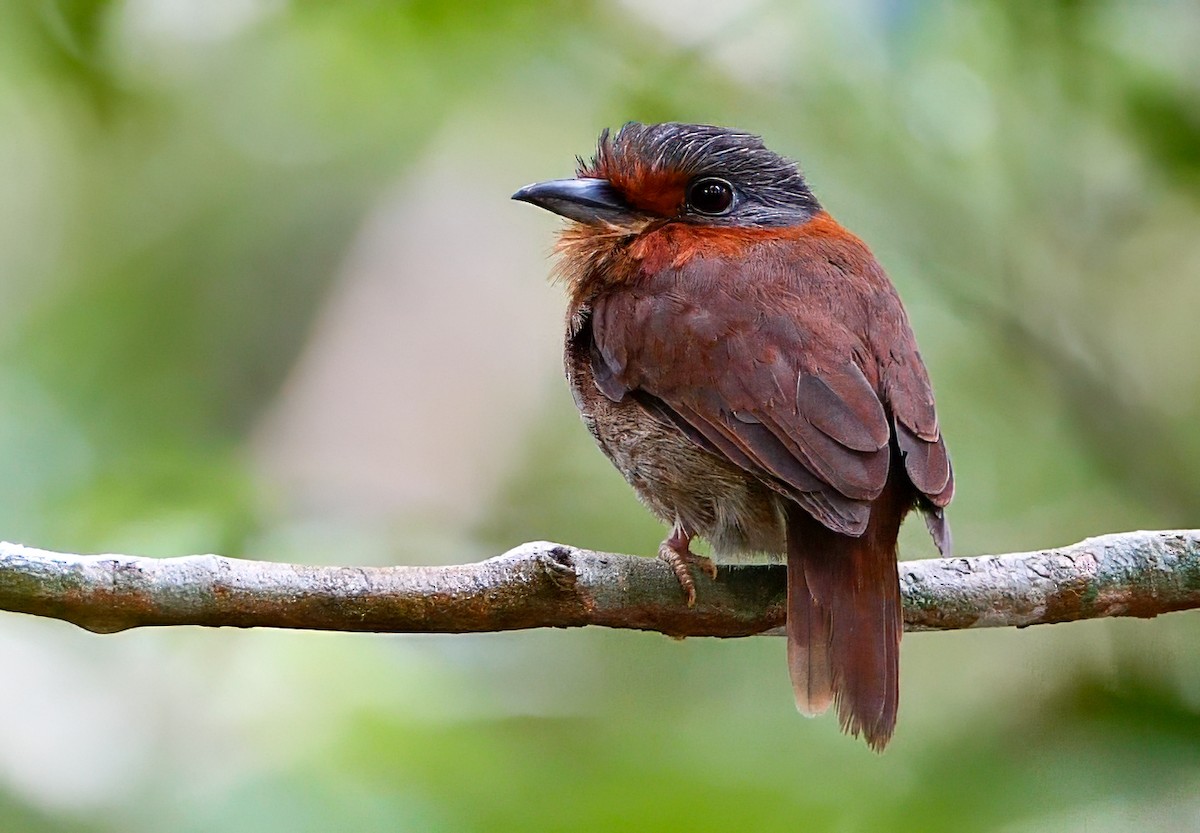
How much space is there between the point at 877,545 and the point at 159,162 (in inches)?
136

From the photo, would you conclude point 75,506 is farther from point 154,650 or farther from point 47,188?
point 47,188

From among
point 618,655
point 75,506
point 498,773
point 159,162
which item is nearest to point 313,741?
point 498,773

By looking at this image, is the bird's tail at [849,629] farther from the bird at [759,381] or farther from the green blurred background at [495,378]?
the green blurred background at [495,378]

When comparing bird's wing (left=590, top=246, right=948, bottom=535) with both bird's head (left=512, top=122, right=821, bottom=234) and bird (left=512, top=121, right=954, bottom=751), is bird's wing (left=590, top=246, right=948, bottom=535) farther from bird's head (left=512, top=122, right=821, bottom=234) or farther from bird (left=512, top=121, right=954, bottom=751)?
bird's head (left=512, top=122, right=821, bottom=234)

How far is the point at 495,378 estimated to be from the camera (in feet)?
14.9

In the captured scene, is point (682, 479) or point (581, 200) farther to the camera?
point (581, 200)

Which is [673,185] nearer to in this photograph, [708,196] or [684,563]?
[708,196]

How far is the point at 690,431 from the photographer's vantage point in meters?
2.52

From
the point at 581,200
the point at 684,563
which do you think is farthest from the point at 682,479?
the point at 581,200

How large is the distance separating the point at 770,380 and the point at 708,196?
649 mm

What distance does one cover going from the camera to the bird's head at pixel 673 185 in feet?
9.59

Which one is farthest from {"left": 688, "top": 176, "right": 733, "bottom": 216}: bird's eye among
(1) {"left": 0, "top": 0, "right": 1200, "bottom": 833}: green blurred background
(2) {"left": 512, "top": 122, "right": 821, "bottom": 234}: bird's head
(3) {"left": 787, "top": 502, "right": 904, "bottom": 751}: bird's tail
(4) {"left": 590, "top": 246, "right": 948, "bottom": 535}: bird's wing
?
(3) {"left": 787, "top": 502, "right": 904, "bottom": 751}: bird's tail

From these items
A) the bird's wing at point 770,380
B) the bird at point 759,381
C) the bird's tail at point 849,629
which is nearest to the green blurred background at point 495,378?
the bird's tail at point 849,629

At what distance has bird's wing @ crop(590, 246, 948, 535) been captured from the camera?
91.5 inches
